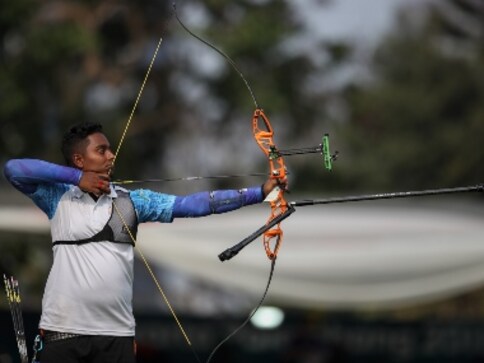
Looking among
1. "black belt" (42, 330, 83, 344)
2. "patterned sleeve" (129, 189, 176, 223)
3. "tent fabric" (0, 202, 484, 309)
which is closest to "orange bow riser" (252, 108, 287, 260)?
"patterned sleeve" (129, 189, 176, 223)

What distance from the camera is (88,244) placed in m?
7.36

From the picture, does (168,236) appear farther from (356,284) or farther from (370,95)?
(370,95)

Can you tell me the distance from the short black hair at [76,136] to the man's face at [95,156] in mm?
26

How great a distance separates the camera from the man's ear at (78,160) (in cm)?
749

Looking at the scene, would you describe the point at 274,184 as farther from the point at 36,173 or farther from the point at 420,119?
the point at 420,119

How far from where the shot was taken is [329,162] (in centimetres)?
725

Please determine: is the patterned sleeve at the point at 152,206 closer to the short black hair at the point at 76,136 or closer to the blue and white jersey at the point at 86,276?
the blue and white jersey at the point at 86,276

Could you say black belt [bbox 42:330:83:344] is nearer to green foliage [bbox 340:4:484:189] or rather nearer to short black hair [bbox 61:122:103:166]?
short black hair [bbox 61:122:103:166]

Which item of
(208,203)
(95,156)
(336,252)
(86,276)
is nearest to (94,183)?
(95,156)

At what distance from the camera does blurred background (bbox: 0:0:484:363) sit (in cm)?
1605

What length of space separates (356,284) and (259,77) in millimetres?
8400

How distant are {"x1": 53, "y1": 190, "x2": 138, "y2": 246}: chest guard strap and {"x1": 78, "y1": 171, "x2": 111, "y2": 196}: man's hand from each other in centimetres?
15

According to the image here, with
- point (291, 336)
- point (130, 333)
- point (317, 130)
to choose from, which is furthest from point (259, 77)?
point (130, 333)

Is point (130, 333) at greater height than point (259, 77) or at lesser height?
lesser
